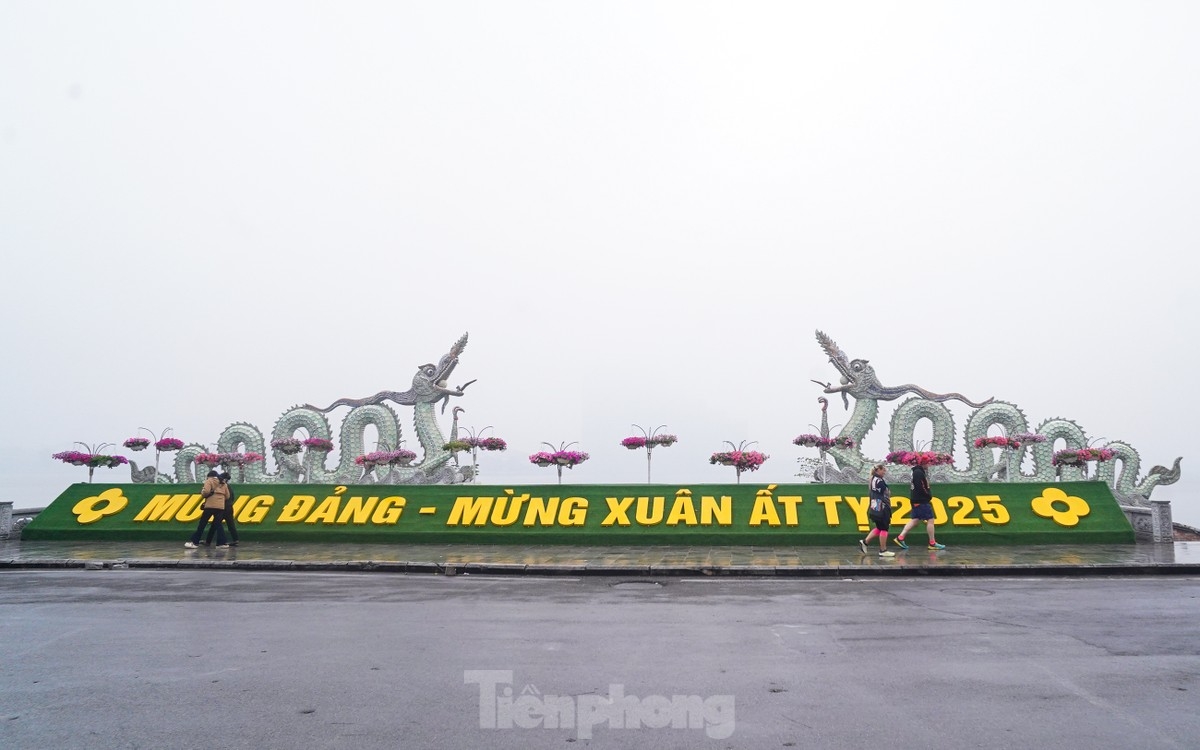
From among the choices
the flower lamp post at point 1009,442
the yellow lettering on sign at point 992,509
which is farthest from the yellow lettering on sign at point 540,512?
the flower lamp post at point 1009,442

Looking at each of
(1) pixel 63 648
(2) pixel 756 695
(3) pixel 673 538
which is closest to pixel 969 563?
(3) pixel 673 538

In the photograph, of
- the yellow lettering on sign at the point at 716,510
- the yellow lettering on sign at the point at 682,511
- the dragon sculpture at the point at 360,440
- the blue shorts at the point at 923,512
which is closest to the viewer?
the blue shorts at the point at 923,512

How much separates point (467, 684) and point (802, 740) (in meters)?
2.76

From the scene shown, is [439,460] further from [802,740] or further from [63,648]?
[802,740]

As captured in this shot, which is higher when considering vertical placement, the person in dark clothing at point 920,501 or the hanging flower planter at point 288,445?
the hanging flower planter at point 288,445

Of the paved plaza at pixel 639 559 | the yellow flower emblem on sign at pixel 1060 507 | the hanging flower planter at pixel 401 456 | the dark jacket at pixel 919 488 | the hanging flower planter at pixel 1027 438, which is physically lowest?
the paved plaza at pixel 639 559

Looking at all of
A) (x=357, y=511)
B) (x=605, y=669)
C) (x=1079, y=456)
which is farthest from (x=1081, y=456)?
(x=605, y=669)

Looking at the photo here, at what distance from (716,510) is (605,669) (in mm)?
12661

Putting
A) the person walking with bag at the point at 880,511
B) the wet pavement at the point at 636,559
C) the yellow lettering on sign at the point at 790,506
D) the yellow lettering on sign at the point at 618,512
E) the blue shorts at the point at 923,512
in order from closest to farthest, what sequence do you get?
the wet pavement at the point at 636,559 < the person walking with bag at the point at 880,511 < the blue shorts at the point at 923,512 < the yellow lettering on sign at the point at 790,506 < the yellow lettering on sign at the point at 618,512

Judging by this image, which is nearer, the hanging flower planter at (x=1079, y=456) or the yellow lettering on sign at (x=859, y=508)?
the yellow lettering on sign at (x=859, y=508)

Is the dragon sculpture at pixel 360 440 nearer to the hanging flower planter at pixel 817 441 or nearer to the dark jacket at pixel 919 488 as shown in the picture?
the hanging flower planter at pixel 817 441

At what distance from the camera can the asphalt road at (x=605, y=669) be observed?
17.0 feet

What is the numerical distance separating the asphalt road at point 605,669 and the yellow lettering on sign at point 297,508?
8.74m

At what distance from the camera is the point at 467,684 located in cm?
635
